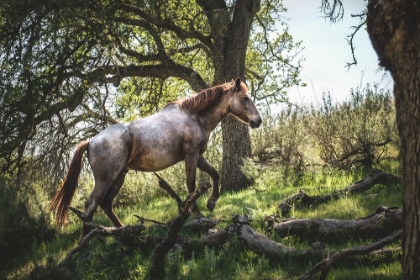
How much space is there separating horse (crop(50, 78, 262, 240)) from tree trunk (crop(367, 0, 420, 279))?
429 centimetres

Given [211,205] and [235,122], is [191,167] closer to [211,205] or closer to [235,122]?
[211,205]

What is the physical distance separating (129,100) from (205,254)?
28.7 ft

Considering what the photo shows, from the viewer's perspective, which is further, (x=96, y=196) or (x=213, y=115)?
(x=213, y=115)

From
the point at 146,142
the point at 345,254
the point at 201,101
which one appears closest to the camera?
the point at 345,254

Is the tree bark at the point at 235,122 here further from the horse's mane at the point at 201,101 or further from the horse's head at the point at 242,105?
the horse's mane at the point at 201,101

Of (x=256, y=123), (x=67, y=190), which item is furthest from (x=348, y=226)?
(x=67, y=190)

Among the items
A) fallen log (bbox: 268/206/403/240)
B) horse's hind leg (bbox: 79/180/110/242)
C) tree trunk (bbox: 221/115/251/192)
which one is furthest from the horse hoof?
tree trunk (bbox: 221/115/251/192)

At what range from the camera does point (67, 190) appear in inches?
269

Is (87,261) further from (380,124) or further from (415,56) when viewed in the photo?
(380,124)

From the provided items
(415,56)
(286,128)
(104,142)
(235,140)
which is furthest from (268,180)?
(415,56)

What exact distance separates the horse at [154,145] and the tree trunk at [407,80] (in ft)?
14.1

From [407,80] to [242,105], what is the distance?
515cm

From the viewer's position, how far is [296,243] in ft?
18.2

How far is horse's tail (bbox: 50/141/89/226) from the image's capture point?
678 centimetres
